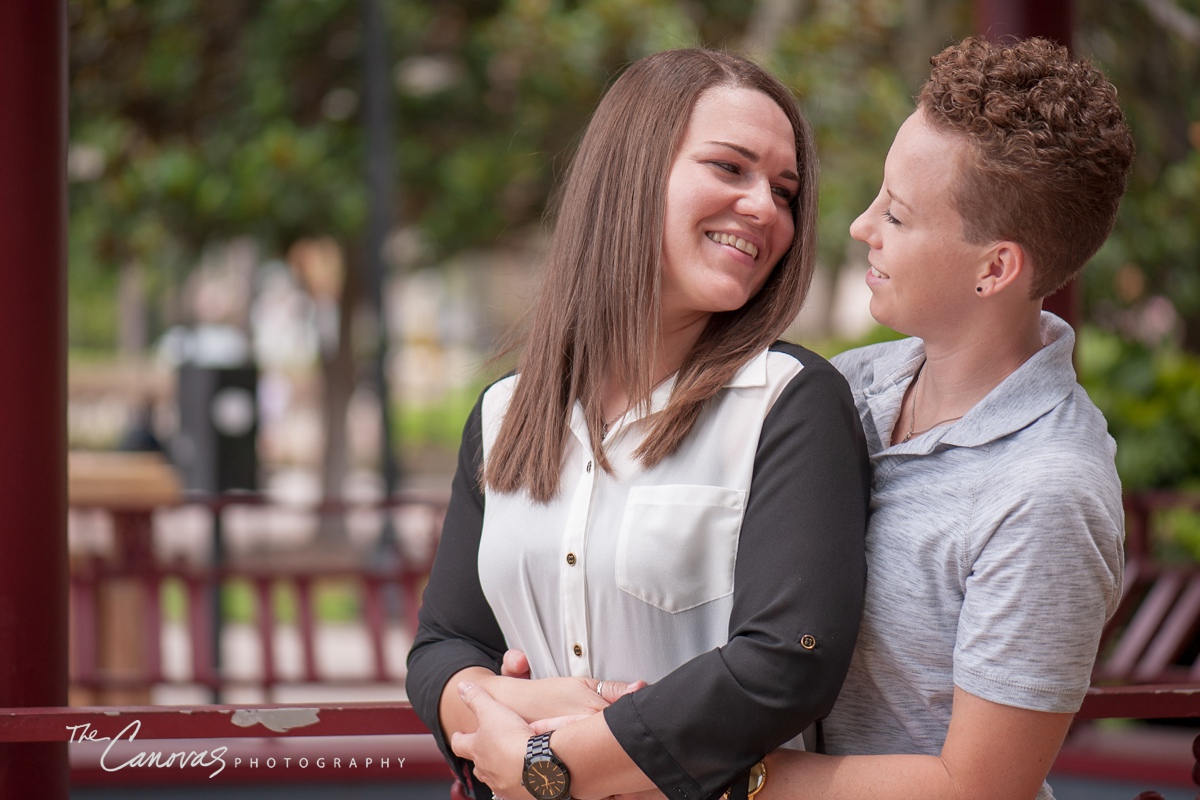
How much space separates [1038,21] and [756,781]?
2852 mm

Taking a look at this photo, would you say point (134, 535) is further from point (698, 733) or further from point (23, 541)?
point (698, 733)

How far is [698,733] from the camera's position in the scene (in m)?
1.82

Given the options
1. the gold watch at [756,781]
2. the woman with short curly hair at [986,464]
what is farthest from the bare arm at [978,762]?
the gold watch at [756,781]

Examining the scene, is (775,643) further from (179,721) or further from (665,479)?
(179,721)

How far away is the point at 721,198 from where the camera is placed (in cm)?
208

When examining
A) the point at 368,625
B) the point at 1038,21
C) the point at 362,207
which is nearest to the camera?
the point at 1038,21

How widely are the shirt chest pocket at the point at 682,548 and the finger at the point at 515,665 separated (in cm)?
26

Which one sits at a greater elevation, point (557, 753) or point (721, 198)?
point (721, 198)

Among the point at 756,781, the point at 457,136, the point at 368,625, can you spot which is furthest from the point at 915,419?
the point at 457,136

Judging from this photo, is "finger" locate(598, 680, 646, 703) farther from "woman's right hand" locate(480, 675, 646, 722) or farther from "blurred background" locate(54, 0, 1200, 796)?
"blurred background" locate(54, 0, 1200, 796)

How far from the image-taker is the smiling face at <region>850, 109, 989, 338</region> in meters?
1.90

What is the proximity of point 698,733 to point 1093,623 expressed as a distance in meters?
0.56

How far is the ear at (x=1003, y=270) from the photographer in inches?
74.1

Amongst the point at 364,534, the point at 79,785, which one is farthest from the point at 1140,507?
the point at 364,534
